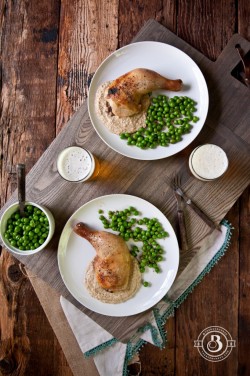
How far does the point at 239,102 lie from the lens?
9.95ft

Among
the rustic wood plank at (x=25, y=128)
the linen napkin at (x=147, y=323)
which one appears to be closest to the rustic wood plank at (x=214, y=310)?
the linen napkin at (x=147, y=323)

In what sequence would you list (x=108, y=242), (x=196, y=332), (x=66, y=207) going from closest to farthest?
1. (x=108, y=242)
2. (x=66, y=207)
3. (x=196, y=332)

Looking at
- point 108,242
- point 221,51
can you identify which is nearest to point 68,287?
point 108,242

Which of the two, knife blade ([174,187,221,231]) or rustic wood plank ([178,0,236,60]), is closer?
knife blade ([174,187,221,231])

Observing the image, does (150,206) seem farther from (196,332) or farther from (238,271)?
(196,332)

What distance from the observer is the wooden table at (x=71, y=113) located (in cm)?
327

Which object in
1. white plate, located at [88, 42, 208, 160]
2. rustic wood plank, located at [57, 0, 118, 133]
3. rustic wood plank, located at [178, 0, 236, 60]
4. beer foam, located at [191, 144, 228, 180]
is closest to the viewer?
beer foam, located at [191, 144, 228, 180]

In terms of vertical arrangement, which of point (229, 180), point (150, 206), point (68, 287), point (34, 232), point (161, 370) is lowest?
point (161, 370)

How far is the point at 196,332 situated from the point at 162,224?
99 cm

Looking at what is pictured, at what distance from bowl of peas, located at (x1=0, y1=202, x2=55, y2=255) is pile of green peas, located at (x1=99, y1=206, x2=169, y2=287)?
395 millimetres

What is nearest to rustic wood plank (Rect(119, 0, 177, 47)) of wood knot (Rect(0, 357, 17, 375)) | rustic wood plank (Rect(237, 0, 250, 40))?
rustic wood plank (Rect(237, 0, 250, 40))

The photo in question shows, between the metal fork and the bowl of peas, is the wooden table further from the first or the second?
the bowl of peas

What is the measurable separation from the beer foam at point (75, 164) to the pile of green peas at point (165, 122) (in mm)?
299

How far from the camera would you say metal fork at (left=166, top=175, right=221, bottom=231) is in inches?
118
